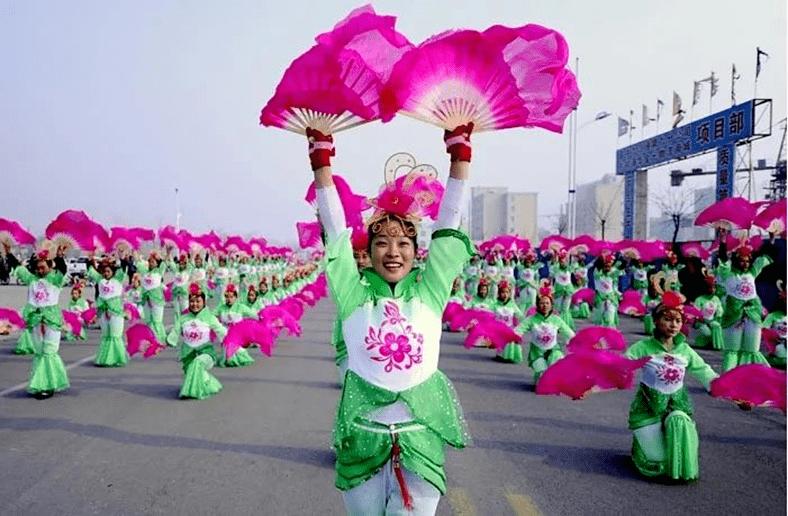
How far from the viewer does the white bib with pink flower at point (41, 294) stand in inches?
332

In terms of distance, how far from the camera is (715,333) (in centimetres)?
1270

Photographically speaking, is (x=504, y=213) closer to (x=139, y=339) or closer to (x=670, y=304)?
(x=139, y=339)

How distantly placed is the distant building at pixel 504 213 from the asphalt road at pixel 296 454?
10992 centimetres

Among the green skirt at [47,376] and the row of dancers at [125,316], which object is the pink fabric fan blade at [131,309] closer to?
the row of dancers at [125,316]

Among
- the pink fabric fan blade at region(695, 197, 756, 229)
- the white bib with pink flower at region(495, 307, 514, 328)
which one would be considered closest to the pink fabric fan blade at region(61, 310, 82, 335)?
the white bib with pink flower at region(495, 307, 514, 328)

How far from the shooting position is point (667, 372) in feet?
16.7

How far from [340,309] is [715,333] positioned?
39.3 ft

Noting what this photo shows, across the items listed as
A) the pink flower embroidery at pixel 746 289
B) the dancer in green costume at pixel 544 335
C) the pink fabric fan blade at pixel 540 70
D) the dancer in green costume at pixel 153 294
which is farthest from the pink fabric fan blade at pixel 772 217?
the dancer in green costume at pixel 153 294

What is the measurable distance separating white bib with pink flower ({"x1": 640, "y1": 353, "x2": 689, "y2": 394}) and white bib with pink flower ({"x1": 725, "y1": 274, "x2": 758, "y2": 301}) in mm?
5054

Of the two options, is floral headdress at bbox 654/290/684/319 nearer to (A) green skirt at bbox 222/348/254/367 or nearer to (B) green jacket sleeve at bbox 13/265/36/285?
(A) green skirt at bbox 222/348/254/367

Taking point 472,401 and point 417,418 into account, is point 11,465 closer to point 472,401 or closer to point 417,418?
point 417,418

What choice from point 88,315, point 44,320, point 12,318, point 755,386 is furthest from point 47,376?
point 88,315

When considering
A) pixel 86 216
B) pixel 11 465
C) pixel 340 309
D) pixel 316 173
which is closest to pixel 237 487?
pixel 11 465

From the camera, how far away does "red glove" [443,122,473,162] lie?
8.77ft
